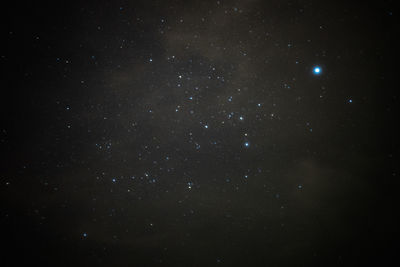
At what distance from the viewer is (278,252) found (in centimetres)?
3156

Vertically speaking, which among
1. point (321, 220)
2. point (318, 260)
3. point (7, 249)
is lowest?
point (318, 260)

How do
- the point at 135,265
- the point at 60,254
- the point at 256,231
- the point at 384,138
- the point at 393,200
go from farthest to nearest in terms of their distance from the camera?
the point at 256,231 → the point at 393,200 → the point at 135,265 → the point at 60,254 → the point at 384,138

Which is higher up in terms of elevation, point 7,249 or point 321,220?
point 321,220

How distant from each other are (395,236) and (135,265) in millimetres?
28743

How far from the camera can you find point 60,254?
21172 mm

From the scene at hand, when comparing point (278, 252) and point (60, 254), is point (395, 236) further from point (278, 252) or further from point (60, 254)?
point (60, 254)

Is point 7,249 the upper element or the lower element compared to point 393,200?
lower

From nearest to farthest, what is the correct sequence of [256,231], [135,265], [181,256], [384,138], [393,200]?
[384,138] < [135,265] < [181,256] < [393,200] < [256,231]

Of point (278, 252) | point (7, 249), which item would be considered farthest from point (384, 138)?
point (7, 249)

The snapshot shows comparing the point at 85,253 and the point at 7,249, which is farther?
the point at 85,253

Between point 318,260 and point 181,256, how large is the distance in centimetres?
1808

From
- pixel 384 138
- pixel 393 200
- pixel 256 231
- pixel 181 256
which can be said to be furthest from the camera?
pixel 256 231

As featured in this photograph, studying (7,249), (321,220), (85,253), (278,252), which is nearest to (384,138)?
(321,220)

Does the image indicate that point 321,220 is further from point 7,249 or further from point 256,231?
point 7,249
